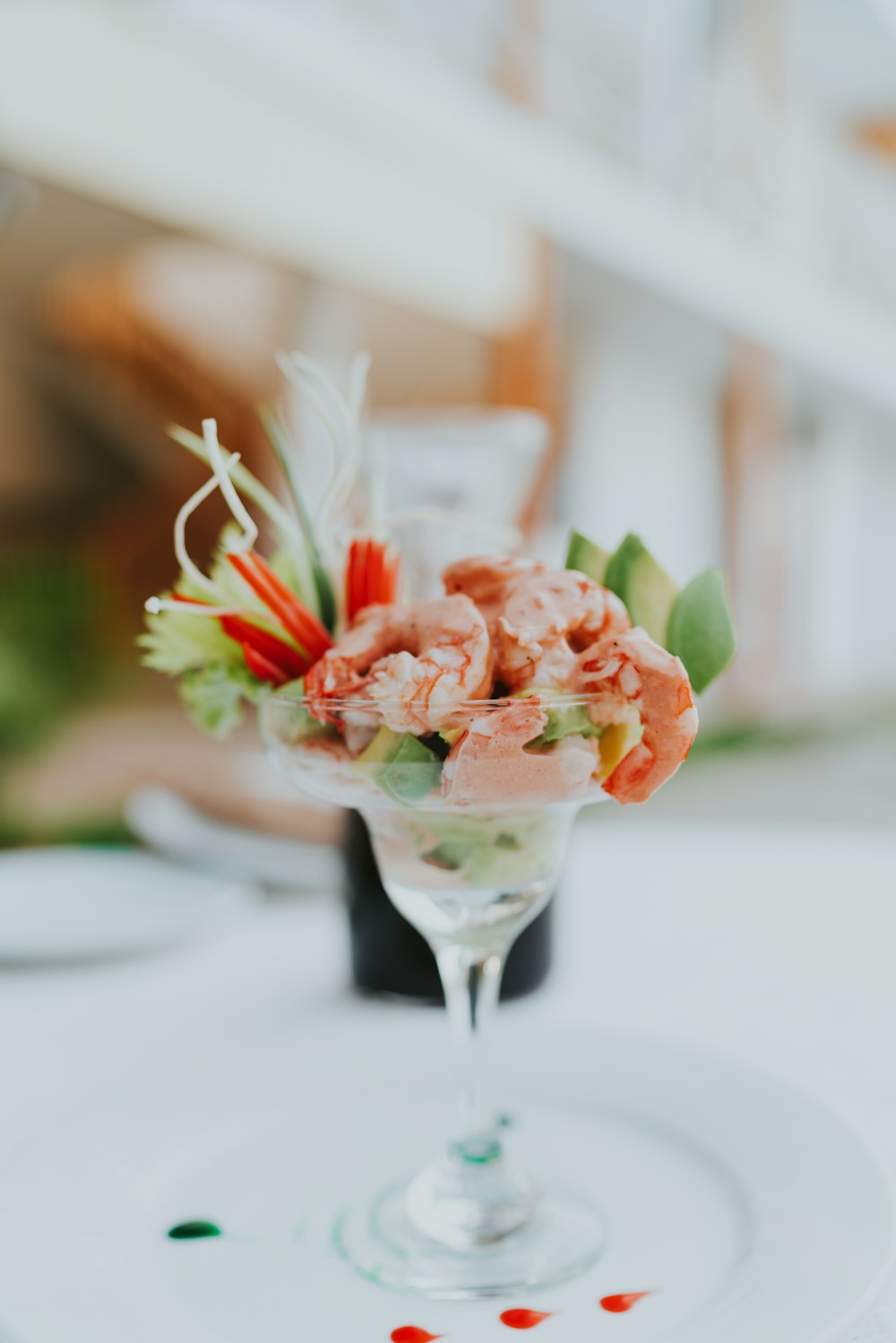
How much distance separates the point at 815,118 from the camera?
8.37 metres

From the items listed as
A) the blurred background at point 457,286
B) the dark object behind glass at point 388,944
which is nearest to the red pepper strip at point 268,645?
the dark object behind glass at point 388,944

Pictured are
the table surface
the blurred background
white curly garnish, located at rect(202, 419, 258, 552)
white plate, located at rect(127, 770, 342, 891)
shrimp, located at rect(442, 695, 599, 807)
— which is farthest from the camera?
the blurred background

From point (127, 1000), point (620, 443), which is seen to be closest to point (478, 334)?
point (620, 443)

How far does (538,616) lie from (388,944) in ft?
1.42

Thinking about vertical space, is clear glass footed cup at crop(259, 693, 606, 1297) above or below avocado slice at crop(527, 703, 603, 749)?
below

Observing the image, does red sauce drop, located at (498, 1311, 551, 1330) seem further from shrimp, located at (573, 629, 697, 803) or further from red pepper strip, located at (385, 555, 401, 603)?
red pepper strip, located at (385, 555, 401, 603)

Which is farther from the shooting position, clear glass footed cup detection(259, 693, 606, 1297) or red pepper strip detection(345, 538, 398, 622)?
red pepper strip detection(345, 538, 398, 622)

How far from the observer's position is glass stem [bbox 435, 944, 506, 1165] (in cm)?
68

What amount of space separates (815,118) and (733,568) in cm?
327

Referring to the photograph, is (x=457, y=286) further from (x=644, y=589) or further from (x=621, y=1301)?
(x=621, y=1301)

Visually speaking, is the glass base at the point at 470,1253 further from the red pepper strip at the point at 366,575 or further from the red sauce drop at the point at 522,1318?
the red pepper strip at the point at 366,575

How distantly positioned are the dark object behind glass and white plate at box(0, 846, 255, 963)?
0.19 m

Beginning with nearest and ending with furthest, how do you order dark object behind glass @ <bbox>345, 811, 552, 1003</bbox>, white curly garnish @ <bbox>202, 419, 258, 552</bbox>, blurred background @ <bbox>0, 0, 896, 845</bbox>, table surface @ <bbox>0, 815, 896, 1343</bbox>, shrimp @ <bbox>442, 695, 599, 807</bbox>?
shrimp @ <bbox>442, 695, 599, 807</bbox> < white curly garnish @ <bbox>202, 419, 258, 552</bbox> < table surface @ <bbox>0, 815, 896, 1343</bbox> < dark object behind glass @ <bbox>345, 811, 552, 1003</bbox> < blurred background @ <bbox>0, 0, 896, 845</bbox>

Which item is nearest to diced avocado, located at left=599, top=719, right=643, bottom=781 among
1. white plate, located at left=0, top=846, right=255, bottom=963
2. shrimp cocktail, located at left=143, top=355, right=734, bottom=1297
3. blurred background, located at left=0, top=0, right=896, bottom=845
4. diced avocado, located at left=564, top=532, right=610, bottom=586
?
shrimp cocktail, located at left=143, top=355, right=734, bottom=1297
